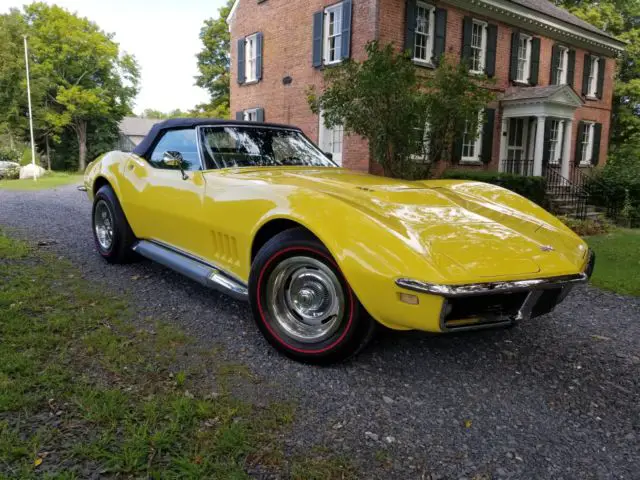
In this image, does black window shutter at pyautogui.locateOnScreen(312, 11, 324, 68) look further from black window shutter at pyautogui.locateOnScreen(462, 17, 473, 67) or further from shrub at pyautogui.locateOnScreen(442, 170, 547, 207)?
shrub at pyautogui.locateOnScreen(442, 170, 547, 207)

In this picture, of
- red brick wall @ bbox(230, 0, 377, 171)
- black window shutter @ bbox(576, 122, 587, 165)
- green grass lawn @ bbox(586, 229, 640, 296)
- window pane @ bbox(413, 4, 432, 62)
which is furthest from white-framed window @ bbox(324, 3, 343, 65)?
black window shutter @ bbox(576, 122, 587, 165)

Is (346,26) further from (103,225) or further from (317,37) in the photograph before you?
(103,225)

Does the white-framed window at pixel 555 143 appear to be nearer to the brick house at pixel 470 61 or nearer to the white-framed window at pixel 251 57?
the brick house at pixel 470 61

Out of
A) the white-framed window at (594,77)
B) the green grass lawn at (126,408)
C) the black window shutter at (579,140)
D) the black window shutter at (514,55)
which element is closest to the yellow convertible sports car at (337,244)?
the green grass lawn at (126,408)

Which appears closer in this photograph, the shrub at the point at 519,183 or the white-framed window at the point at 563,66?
the shrub at the point at 519,183

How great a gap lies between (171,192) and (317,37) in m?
11.8

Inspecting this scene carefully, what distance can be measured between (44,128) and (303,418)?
3826 cm

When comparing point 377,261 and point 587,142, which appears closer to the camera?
point 377,261

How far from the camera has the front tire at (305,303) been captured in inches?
104

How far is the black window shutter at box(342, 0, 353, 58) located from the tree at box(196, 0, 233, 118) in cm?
2519

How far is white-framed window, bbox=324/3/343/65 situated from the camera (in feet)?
45.0

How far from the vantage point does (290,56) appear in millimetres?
15547

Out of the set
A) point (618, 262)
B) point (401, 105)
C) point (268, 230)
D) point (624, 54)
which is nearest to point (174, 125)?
point (268, 230)

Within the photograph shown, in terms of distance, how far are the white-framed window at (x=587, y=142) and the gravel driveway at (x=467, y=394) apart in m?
16.5
